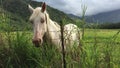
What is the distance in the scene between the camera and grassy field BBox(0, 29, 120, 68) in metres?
6.13

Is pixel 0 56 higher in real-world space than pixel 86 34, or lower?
lower

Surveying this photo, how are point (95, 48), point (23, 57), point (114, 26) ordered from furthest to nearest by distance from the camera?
point (114, 26) → point (23, 57) → point (95, 48)

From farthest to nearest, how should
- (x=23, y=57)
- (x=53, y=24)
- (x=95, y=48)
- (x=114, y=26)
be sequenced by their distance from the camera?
(x=114, y=26), (x=53, y=24), (x=23, y=57), (x=95, y=48)

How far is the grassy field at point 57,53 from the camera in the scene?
20.1ft

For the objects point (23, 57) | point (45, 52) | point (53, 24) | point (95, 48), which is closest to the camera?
point (95, 48)

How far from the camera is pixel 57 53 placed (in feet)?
23.4

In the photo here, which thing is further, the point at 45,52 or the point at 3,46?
the point at 3,46

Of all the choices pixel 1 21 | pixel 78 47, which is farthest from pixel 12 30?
pixel 78 47

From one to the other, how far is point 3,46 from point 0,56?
12.1 inches

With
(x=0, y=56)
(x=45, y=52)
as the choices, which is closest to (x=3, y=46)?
(x=0, y=56)

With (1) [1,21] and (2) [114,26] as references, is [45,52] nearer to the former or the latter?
(1) [1,21]

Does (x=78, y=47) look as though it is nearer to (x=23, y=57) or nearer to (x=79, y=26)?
(x=79, y=26)

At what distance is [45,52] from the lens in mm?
7262

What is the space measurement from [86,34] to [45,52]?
3.11 feet
